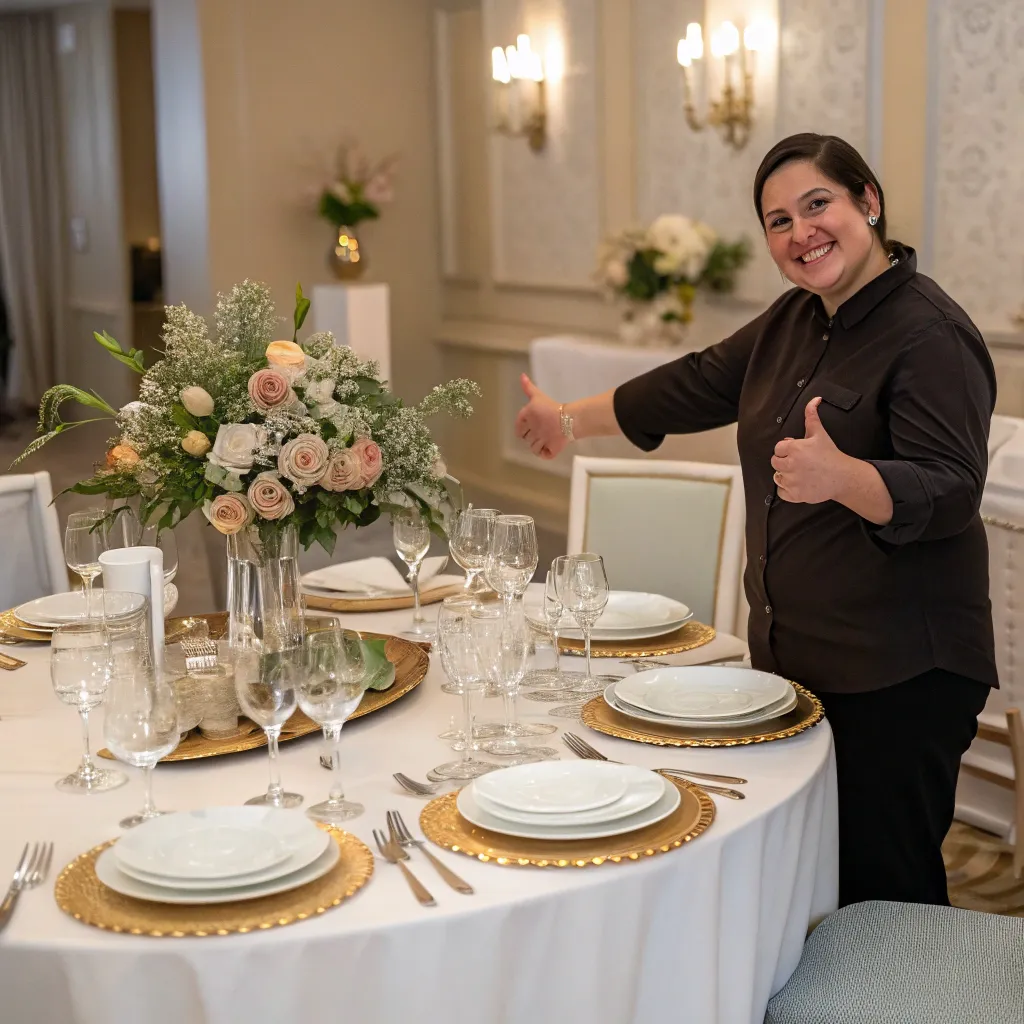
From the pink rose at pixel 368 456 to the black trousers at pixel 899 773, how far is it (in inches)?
31.7

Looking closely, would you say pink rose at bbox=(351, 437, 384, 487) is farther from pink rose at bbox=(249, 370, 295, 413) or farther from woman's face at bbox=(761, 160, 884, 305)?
woman's face at bbox=(761, 160, 884, 305)

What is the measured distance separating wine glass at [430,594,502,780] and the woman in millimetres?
551

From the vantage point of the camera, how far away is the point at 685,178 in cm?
562

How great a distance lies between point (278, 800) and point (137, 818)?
167 mm

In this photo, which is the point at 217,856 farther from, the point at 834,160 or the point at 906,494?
the point at 834,160

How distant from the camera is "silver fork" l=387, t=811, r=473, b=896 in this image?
1390mm

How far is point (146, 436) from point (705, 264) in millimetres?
3798

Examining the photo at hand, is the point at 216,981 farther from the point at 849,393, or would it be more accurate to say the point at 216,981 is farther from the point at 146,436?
the point at 849,393

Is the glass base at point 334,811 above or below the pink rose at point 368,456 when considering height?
below

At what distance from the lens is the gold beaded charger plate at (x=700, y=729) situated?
1807 millimetres

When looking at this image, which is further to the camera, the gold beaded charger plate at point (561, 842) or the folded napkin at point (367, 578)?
the folded napkin at point (367, 578)

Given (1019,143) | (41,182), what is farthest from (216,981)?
(41,182)

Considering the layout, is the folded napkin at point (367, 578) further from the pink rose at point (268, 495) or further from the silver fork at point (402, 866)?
the silver fork at point (402, 866)

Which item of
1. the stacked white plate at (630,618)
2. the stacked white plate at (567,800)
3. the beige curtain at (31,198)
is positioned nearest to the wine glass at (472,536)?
the stacked white plate at (630,618)
